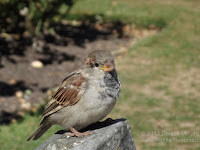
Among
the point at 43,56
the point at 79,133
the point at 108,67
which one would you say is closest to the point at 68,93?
the point at 79,133

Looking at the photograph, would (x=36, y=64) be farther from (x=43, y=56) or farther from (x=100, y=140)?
(x=100, y=140)

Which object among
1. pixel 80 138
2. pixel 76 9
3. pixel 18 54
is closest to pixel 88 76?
pixel 80 138

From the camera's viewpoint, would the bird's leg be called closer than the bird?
No

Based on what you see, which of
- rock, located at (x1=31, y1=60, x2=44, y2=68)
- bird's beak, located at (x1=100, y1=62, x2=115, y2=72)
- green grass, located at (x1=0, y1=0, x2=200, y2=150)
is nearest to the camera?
bird's beak, located at (x1=100, y1=62, x2=115, y2=72)

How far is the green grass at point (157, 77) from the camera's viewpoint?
6.23 metres

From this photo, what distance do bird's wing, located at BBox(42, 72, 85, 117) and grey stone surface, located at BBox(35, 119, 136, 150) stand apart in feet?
1.00

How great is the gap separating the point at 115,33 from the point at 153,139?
5.64 m

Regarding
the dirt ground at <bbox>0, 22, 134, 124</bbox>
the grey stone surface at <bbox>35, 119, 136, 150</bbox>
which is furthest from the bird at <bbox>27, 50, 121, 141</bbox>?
the dirt ground at <bbox>0, 22, 134, 124</bbox>

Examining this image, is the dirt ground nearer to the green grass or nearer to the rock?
the rock

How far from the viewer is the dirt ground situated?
7270 mm

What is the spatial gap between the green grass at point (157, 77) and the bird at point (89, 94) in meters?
2.26

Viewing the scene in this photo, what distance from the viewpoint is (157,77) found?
8.34m

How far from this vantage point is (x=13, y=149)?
567cm

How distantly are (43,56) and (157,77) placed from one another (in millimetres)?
2871
